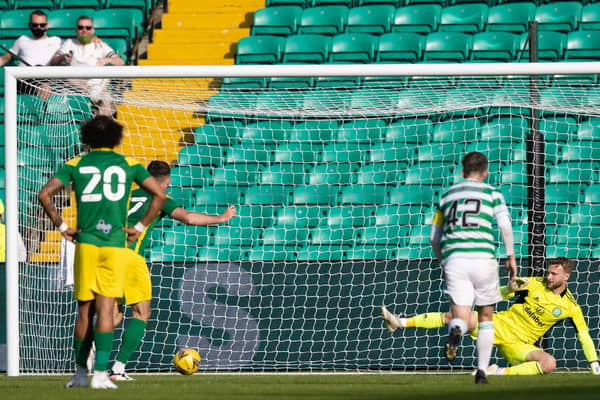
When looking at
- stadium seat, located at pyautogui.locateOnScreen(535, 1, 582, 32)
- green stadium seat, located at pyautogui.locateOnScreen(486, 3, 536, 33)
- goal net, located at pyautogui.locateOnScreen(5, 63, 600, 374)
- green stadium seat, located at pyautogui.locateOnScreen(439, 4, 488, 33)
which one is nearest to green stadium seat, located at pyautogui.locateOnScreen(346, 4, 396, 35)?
green stadium seat, located at pyautogui.locateOnScreen(439, 4, 488, 33)

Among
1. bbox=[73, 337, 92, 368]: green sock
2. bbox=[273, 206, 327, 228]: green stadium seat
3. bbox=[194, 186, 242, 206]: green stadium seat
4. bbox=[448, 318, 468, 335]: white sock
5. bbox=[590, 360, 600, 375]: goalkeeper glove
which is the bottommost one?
bbox=[590, 360, 600, 375]: goalkeeper glove

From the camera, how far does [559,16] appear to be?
13914 millimetres

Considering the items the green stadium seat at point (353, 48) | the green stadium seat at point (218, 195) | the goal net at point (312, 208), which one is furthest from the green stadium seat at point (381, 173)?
the green stadium seat at point (353, 48)

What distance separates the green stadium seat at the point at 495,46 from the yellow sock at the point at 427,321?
4.32 metres

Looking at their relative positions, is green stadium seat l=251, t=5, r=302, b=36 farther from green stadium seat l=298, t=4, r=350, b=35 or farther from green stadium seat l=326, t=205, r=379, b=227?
green stadium seat l=326, t=205, r=379, b=227

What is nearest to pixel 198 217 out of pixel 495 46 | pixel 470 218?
pixel 470 218

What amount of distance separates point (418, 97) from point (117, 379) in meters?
4.54

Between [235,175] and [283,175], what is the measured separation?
47 centimetres

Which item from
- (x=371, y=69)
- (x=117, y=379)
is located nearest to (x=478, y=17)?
(x=371, y=69)

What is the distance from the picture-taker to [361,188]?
38.6ft

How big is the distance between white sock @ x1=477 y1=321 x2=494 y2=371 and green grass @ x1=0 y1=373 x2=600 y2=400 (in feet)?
0.48

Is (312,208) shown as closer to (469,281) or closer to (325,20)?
(325,20)

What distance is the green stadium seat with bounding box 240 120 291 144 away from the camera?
1255cm

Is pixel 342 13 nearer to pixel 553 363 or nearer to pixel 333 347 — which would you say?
pixel 333 347
